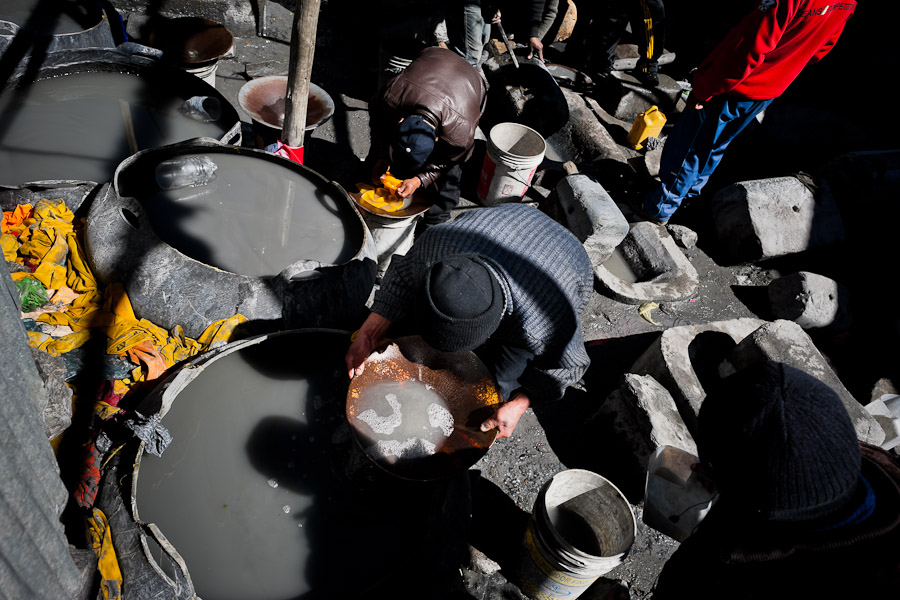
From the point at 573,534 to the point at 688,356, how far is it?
158 cm

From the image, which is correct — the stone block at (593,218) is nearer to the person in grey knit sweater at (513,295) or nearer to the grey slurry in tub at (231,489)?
the person in grey knit sweater at (513,295)

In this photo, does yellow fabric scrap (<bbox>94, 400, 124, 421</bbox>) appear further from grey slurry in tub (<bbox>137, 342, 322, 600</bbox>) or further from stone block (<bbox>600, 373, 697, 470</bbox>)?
stone block (<bbox>600, 373, 697, 470</bbox>)

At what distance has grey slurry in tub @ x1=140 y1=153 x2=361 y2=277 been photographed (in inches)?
116

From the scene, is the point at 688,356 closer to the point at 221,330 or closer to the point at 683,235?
the point at 683,235

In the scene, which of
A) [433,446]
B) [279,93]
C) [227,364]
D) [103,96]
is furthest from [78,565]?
→ [279,93]

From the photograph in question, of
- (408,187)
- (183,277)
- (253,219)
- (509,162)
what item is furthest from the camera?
(509,162)

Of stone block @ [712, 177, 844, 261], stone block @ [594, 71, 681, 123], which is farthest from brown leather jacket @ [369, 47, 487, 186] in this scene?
stone block @ [594, 71, 681, 123]

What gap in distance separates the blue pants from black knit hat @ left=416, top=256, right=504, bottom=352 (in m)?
3.65

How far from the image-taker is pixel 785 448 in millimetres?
1539

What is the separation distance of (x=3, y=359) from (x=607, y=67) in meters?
7.57

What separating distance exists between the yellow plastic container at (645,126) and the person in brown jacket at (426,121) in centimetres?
279

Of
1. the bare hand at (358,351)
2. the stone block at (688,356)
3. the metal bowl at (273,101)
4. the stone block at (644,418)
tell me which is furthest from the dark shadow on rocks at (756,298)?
the metal bowl at (273,101)

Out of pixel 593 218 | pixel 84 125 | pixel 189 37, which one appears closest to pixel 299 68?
pixel 84 125

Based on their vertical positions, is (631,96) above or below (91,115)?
below
